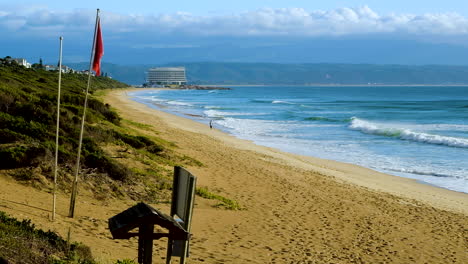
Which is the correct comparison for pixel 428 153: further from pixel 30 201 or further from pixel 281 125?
pixel 30 201

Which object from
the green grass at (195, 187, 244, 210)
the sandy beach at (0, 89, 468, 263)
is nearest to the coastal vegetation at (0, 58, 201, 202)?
the sandy beach at (0, 89, 468, 263)

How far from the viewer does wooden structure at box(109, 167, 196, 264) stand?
5.39 meters

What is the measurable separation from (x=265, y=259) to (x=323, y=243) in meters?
1.70

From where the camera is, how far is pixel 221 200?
13094mm

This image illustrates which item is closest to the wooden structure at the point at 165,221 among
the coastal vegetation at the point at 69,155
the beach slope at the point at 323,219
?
the beach slope at the point at 323,219

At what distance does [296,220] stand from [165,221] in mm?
6948

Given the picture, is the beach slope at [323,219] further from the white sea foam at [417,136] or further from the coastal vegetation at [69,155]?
the white sea foam at [417,136]

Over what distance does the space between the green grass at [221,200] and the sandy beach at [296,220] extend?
21cm

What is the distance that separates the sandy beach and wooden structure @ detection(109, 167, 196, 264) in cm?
208

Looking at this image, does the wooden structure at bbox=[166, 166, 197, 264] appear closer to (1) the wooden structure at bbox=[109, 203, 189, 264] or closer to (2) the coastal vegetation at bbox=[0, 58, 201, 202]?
(1) the wooden structure at bbox=[109, 203, 189, 264]

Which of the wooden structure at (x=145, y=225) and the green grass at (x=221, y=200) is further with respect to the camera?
the green grass at (x=221, y=200)

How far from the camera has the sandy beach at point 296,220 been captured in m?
9.39

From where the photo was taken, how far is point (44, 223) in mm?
9039

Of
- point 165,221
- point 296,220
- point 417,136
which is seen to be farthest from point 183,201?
point 417,136
